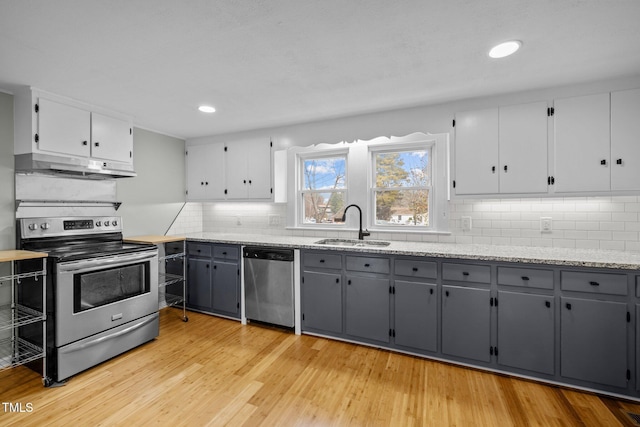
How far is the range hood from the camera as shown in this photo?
246cm

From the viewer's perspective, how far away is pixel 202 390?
214cm

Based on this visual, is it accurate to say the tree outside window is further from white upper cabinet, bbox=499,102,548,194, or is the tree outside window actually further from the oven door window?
the oven door window

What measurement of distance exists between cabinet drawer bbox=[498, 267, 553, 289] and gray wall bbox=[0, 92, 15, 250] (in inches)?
160

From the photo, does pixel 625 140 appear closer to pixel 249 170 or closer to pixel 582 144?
pixel 582 144

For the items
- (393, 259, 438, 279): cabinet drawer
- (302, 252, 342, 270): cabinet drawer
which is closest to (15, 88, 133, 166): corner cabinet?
(302, 252, 342, 270): cabinet drawer

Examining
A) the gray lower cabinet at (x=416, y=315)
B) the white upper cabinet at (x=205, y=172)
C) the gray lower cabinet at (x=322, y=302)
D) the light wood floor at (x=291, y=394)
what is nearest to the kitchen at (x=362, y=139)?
the white upper cabinet at (x=205, y=172)

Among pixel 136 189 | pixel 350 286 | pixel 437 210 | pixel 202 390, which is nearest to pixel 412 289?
pixel 350 286

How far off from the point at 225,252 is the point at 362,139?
6.61ft

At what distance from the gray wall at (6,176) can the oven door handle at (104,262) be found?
0.80 metres

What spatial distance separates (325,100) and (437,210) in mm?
1589

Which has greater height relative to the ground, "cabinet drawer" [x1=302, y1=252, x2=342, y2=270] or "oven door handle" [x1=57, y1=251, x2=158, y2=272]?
"oven door handle" [x1=57, y1=251, x2=158, y2=272]

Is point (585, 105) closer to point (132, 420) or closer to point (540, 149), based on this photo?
point (540, 149)

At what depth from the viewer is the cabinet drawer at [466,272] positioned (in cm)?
234

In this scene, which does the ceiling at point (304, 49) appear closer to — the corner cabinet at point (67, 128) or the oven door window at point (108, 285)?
the corner cabinet at point (67, 128)
